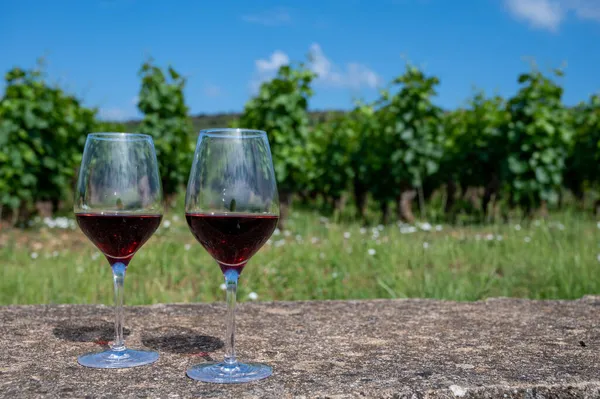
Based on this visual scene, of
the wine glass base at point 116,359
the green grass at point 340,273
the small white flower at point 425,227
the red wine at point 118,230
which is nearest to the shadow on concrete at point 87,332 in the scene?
the wine glass base at point 116,359

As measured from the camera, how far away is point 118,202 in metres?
1.62

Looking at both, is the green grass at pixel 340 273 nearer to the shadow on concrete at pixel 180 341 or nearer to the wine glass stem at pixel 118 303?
the shadow on concrete at pixel 180 341

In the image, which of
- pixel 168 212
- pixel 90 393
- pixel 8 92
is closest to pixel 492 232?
pixel 168 212

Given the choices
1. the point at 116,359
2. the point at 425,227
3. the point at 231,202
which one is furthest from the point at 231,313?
the point at 425,227

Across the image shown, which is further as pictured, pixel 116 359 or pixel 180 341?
pixel 180 341

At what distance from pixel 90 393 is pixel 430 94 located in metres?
10.4

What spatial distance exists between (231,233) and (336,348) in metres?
0.52

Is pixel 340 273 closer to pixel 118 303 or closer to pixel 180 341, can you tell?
pixel 180 341

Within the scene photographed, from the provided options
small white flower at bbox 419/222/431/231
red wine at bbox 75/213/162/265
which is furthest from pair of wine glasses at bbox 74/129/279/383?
small white flower at bbox 419/222/431/231

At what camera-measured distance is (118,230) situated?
162 centimetres

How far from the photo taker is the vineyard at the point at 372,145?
10609mm

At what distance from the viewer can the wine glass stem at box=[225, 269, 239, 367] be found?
1467 millimetres

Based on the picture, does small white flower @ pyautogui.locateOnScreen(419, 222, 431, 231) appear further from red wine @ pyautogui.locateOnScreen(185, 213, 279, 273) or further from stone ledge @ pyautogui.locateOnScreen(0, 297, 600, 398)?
red wine @ pyautogui.locateOnScreen(185, 213, 279, 273)

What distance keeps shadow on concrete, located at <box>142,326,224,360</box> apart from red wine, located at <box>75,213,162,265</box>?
29 cm
